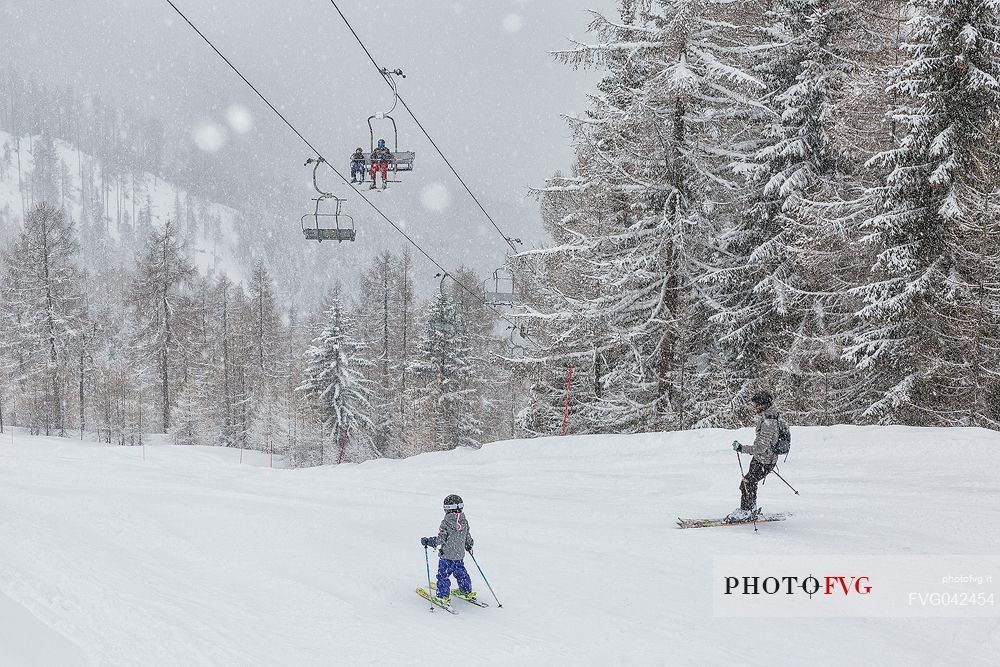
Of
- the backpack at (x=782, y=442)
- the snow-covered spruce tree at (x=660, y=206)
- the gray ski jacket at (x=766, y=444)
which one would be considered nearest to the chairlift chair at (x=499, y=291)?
the snow-covered spruce tree at (x=660, y=206)

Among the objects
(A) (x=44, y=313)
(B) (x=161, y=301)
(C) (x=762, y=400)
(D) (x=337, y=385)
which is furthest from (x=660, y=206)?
(A) (x=44, y=313)

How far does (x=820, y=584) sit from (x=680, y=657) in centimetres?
256

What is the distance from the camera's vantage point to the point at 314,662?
4961 millimetres

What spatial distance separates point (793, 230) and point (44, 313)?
44278mm

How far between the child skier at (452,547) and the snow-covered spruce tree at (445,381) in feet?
98.1

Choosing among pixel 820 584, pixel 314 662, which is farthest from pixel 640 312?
pixel 314 662

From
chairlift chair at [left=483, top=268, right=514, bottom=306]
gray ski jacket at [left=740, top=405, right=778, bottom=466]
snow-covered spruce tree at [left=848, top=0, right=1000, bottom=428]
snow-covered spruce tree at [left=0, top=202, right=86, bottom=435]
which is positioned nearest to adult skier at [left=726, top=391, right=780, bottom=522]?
gray ski jacket at [left=740, top=405, right=778, bottom=466]

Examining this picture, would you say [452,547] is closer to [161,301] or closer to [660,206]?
[660,206]

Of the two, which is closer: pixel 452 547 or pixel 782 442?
pixel 452 547

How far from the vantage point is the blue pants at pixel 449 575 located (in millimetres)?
6453

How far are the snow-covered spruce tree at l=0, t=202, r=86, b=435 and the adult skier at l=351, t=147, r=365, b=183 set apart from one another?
3673 cm

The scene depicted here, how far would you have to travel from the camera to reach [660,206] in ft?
56.3

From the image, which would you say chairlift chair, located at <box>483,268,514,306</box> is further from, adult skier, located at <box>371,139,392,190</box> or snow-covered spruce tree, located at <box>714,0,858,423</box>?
adult skier, located at <box>371,139,392,190</box>

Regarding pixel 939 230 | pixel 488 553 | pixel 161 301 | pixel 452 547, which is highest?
pixel 161 301
